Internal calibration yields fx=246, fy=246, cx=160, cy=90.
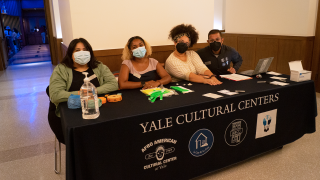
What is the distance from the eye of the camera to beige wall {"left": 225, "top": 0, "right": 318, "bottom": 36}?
172 inches

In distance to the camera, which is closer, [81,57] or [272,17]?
[81,57]

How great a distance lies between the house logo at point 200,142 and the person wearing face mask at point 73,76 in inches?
32.4

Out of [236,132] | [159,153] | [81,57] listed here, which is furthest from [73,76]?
[236,132]

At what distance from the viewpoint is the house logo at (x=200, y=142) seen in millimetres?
1844

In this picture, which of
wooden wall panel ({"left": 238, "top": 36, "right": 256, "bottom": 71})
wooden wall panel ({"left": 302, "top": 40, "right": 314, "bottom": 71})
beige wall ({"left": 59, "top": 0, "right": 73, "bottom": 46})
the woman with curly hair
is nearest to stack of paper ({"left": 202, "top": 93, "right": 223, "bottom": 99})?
the woman with curly hair

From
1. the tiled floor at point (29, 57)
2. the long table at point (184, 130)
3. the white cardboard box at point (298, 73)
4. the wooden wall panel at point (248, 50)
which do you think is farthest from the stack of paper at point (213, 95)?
the tiled floor at point (29, 57)

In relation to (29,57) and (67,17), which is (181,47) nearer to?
(67,17)

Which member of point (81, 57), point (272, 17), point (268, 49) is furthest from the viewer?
point (268, 49)

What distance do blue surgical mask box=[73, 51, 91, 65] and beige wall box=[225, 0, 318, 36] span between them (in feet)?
13.2

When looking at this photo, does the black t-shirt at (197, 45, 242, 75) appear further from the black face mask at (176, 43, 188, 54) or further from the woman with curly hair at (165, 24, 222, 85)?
the black face mask at (176, 43, 188, 54)

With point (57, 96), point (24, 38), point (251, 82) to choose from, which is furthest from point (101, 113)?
point (24, 38)

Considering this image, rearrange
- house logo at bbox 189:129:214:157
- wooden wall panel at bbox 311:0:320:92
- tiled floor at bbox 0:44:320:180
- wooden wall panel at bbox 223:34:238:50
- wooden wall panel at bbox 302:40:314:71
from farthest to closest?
wooden wall panel at bbox 223:34:238:50 → wooden wall panel at bbox 302:40:314:71 → wooden wall panel at bbox 311:0:320:92 → tiled floor at bbox 0:44:320:180 → house logo at bbox 189:129:214:157

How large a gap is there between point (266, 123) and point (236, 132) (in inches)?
13.4

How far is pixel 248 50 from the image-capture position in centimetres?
566
